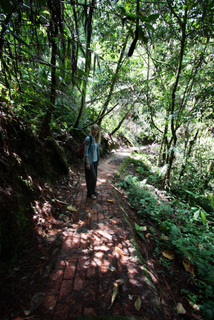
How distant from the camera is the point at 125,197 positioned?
16.0ft

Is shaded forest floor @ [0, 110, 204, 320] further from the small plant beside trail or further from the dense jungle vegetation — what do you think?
the small plant beside trail

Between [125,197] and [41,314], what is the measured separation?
3487mm

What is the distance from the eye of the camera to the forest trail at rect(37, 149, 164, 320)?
1.74 metres

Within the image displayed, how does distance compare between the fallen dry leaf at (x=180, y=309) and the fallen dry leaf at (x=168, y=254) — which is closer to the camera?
the fallen dry leaf at (x=180, y=309)

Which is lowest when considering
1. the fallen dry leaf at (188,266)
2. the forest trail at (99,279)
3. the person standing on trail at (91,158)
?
the fallen dry leaf at (188,266)

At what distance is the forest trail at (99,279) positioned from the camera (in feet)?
5.69

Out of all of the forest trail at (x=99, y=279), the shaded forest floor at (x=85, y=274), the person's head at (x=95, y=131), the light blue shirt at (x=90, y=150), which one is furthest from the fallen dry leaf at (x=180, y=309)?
the person's head at (x=95, y=131)

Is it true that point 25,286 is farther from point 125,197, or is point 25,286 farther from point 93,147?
point 125,197

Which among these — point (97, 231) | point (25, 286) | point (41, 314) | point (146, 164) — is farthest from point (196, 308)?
point (146, 164)

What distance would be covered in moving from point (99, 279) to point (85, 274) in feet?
0.62

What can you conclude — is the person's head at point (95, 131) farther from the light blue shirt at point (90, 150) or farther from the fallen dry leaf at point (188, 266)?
the fallen dry leaf at point (188, 266)

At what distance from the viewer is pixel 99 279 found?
2.08 metres

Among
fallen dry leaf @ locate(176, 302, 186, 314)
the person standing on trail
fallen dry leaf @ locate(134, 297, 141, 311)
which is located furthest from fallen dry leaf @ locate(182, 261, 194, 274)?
the person standing on trail

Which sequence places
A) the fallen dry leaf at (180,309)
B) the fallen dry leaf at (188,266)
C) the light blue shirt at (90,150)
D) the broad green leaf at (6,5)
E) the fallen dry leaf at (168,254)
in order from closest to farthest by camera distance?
the broad green leaf at (6,5) < the fallen dry leaf at (180,309) < the fallen dry leaf at (188,266) < the fallen dry leaf at (168,254) < the light blue shirt at (90,150)
